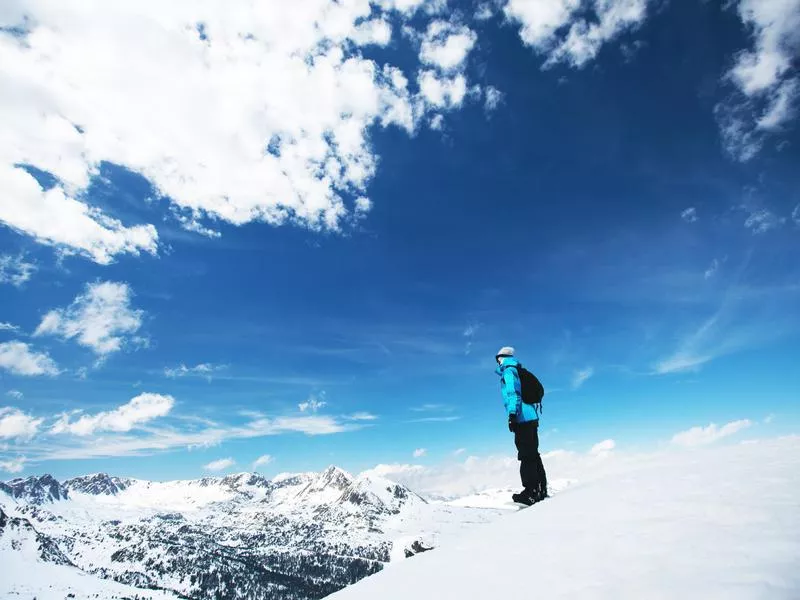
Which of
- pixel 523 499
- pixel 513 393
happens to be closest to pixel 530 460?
pixel 523 499

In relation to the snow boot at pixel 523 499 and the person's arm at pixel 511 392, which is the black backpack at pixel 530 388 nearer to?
the person's arm at pixel 511 392

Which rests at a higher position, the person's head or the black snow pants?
the person's head

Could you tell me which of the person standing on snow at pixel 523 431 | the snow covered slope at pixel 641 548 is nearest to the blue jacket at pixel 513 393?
the person standing on snow at pixel 523 431

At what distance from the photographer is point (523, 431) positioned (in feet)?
35.9

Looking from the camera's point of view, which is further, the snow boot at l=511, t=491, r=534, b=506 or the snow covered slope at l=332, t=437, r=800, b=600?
the snow boot at l=511, t=491, r=534, b=506

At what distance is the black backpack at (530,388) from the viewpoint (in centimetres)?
1119

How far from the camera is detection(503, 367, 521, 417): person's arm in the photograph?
1070 cm

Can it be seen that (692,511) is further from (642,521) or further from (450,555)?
(450,555)

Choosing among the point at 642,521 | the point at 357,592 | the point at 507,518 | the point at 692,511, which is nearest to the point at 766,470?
the point at 692,511

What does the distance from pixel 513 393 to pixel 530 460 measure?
1.84 m

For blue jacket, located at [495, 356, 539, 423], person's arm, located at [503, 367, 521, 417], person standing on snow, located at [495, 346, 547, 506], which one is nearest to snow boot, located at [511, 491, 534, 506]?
person standing on snow, located at [495, 346, 547, 506]

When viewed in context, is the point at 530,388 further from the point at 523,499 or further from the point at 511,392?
the point at 523,499

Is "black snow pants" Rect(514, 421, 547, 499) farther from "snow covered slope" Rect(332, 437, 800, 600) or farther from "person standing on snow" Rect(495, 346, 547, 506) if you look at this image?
"snow covered slope" Rect(332, 437, 800, 600)

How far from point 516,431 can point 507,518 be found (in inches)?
121
